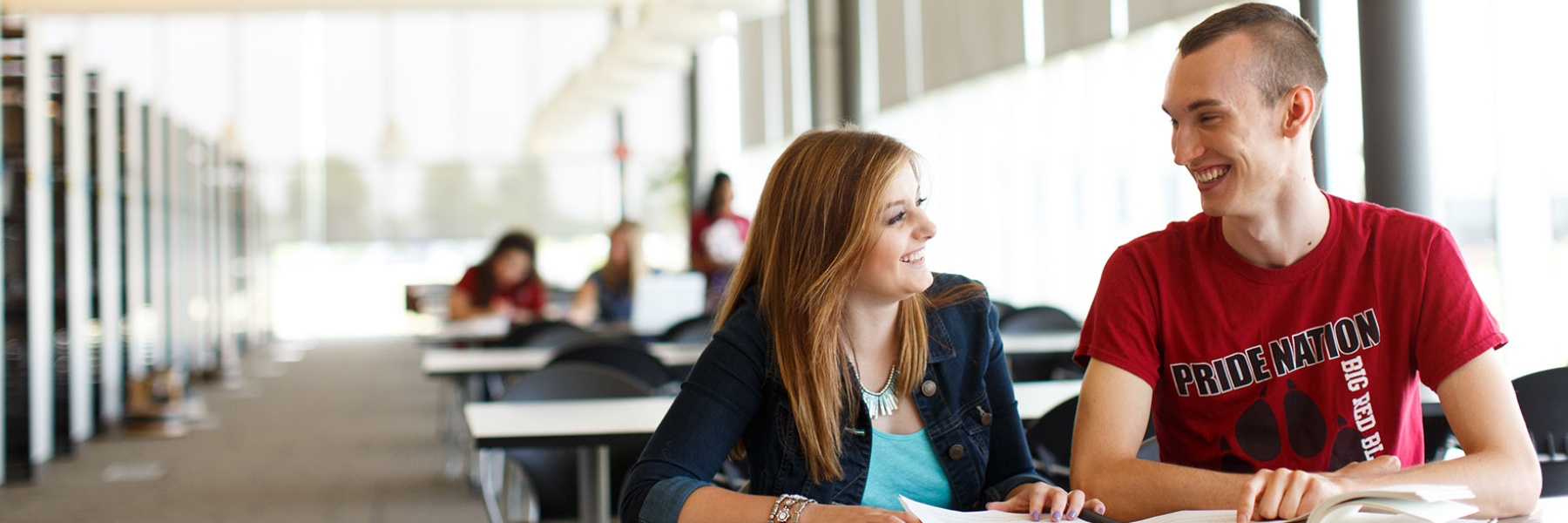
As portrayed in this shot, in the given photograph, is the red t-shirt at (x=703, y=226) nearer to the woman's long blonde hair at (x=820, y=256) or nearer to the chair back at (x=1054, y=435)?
the chair back at (x=1054, y=435)

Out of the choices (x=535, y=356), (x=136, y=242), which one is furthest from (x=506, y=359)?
(x=136, y=242)

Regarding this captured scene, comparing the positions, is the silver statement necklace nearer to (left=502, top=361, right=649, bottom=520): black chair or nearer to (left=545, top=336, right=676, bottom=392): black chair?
(left=502, top=361, right=649, bottom=520): black chair

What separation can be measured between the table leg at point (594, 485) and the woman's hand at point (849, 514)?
1.41 m

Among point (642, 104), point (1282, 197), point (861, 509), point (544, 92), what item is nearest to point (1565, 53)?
point (1282, 197)

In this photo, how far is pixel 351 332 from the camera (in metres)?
17.0

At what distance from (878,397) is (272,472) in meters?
5.25

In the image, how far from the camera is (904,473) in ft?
5.56

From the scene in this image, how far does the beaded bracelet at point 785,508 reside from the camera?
146 centimetres

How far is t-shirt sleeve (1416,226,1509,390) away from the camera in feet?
5.02

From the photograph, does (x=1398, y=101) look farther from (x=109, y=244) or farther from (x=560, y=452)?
(x=109, y=244)

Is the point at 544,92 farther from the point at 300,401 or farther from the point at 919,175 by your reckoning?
the point at 919,175

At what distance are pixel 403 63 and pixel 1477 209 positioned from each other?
49.5ft

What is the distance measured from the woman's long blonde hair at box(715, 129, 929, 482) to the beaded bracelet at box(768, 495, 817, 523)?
153mm

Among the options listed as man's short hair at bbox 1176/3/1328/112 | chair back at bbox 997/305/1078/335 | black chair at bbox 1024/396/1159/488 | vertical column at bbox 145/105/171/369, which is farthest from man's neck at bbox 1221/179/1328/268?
vertical column at bbox 145/105/171/369
